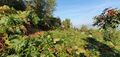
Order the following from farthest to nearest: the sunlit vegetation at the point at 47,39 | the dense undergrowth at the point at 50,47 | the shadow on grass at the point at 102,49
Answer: the shadow on grass at the point at 102,49 → the sunlit vegetation at the point at 47,39 → the dense undergrowth at the point at 50,47

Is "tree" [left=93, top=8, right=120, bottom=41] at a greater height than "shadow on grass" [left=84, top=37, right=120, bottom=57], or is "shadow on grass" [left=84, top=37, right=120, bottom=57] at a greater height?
"tree" [left=93, top=8, right=120, bottom=41]

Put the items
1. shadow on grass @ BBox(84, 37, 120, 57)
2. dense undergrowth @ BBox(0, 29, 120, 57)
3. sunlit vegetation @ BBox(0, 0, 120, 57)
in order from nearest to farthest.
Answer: dense undergrowth @ BBox(0, 29, 120, 57) < sunlit vegetation @ BBox(0, 0, 120, 57) < shadow on grass @ BBox(84, 37, 120, 57)

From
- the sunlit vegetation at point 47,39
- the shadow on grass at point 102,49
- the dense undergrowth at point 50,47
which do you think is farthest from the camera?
the shadow on grass at point 102,49

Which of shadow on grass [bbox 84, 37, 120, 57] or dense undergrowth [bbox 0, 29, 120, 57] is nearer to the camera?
dense undergrowth [bbox 0, 29, 120, 57]

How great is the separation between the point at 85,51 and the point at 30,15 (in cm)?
523

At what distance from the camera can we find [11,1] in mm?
27359

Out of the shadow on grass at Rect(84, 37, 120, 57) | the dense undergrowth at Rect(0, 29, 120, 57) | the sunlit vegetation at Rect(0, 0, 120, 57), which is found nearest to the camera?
the dense undergrowth at Rect(0, 29, 120, 57)

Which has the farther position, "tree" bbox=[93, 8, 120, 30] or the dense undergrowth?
"tree" bbox=[93, 8, 120, 30]

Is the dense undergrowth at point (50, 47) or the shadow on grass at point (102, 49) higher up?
the dense undergrowth at point (50, 47)

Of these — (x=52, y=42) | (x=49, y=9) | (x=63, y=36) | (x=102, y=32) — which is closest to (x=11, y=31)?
(x=52, y=42)

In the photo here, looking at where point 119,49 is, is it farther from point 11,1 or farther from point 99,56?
point 11,1

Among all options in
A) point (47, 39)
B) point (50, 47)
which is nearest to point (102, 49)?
point (47, 39)

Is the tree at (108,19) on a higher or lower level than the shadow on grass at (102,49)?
higher

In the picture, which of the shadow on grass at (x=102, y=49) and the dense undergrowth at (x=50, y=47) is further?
the shadow on grass at (x=102, y=49)
